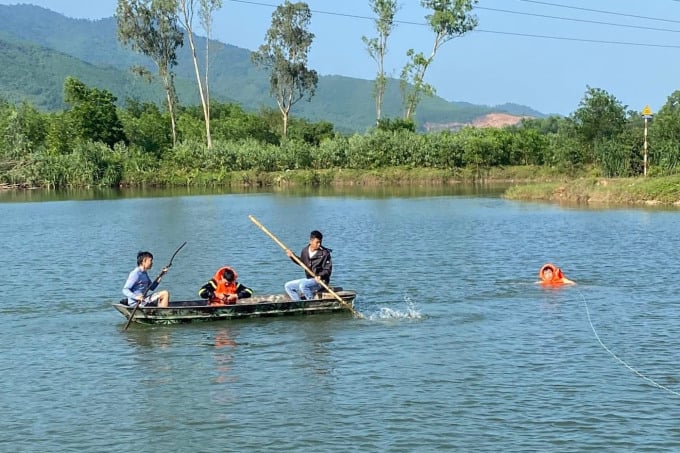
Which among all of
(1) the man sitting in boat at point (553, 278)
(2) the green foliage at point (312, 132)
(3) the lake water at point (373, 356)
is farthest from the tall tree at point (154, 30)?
(1) the man sitting in boat at point (553, 278)

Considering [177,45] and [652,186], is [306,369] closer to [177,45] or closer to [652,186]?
[652,186]

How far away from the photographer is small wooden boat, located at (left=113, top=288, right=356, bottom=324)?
17.1 metres

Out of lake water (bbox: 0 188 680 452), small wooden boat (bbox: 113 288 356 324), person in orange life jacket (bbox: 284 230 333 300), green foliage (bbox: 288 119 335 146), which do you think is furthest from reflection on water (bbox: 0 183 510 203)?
small wooden boat (bbox: 113 288 356 324)

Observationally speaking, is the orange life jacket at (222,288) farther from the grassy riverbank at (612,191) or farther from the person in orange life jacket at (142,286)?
the grassy riverbank at (612,191)

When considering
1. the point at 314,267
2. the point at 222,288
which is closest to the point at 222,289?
the point at 222,288

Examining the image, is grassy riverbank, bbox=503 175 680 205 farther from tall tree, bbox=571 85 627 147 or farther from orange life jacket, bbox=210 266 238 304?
orange life jacket, bbox=210 266 238 304

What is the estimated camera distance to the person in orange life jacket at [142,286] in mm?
16984

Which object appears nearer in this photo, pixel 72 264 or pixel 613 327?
pixel 613 327

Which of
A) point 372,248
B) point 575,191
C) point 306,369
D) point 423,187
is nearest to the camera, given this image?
point 306,369

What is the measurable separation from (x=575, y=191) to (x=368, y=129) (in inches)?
1172

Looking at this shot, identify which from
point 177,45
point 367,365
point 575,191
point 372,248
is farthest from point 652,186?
point 177,45

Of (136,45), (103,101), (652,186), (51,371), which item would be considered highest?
(136,45)

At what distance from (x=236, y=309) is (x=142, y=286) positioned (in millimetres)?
1785

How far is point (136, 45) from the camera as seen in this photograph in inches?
3073
